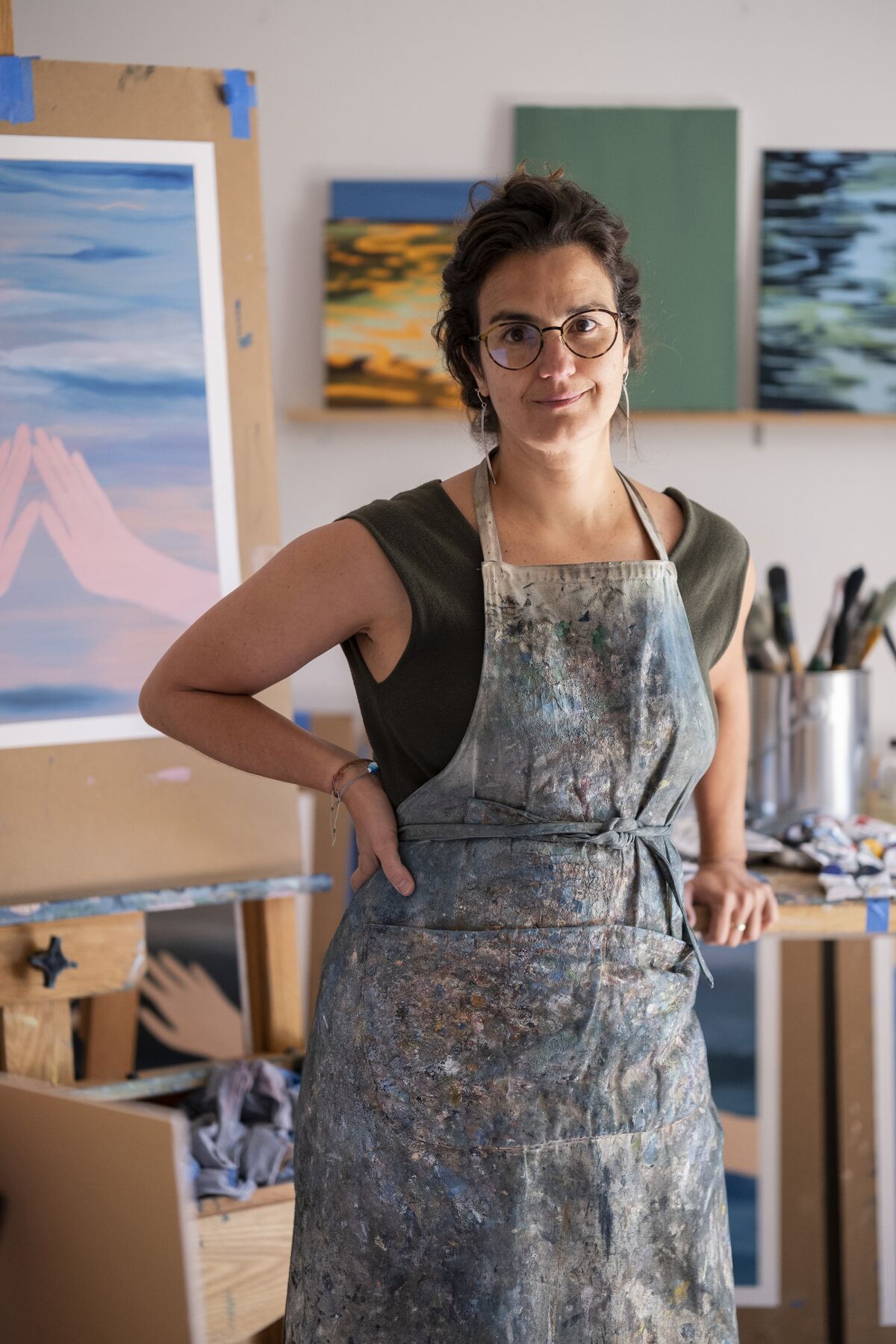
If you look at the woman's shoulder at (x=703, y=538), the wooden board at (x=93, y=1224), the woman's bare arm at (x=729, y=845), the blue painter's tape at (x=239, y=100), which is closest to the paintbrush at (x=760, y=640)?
the woman's bare arm at (x=729, y=845)

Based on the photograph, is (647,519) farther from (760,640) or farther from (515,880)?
(760,640)

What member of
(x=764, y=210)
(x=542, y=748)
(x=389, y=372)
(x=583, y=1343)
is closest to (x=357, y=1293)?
(x=583, y=1343)

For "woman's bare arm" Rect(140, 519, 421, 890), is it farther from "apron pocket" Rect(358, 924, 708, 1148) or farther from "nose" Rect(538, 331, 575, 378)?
"nose" Rect(538, 331, 575, 378)

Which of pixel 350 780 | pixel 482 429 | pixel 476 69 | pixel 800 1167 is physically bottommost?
Result: pixel 800 1167

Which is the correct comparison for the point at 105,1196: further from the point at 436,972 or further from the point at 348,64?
the point at 348,64

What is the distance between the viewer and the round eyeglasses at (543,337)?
118 centimetres

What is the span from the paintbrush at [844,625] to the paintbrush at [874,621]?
1.8 inches

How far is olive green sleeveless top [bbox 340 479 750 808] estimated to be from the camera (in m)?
1.18

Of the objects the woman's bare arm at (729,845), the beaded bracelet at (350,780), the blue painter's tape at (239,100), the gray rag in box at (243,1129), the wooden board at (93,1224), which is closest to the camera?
the wooden board at (93,1224)

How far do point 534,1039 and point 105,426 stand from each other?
1.04 meters

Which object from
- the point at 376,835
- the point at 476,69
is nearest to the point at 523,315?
the point at 376,835

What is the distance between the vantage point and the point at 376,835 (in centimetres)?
122

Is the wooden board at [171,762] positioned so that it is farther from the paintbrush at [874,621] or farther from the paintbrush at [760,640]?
the paintbrush at [874,621]

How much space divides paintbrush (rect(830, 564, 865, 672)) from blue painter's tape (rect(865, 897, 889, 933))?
1.65 feet
